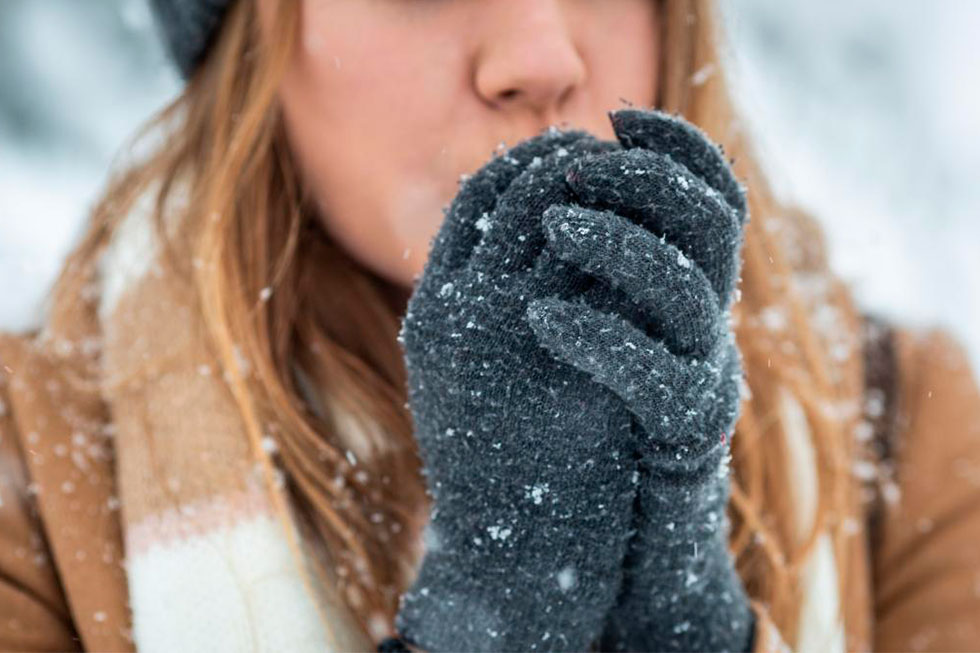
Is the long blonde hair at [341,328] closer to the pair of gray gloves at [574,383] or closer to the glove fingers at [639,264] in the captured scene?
the pair of gray gloves at [574,383]

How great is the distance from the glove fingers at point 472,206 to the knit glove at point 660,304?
80mm

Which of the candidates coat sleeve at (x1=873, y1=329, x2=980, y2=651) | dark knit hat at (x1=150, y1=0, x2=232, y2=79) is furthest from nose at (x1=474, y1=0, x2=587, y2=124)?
coat sleeve at (x1=873, y1=329, x2=980, y2=651)

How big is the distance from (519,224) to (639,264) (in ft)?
0.41

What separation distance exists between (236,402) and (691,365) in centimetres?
57

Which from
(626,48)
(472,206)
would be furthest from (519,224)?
(626,48)

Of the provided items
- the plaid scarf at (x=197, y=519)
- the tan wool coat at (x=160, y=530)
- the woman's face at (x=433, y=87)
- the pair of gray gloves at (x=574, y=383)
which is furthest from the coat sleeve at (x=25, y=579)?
the woman's face at (x=433, y=87)

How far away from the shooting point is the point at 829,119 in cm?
396

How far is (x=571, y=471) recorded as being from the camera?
0.87 metres

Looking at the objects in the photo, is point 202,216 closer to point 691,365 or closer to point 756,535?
point 691,365

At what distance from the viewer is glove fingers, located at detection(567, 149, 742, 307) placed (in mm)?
813

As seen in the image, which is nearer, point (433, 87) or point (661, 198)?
point (661, 198)

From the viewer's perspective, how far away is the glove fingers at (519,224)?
85 centimetres

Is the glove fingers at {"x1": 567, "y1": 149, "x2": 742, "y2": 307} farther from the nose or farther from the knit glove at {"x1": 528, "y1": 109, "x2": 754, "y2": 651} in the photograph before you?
the nose

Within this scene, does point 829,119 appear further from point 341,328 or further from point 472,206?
point 472,206
